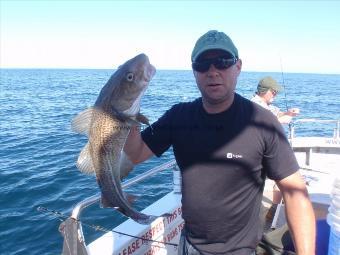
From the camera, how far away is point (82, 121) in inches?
88.8

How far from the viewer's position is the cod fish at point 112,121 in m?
2.17

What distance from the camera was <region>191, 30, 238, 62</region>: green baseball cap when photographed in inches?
104

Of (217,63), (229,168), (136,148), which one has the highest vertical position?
(217,63)

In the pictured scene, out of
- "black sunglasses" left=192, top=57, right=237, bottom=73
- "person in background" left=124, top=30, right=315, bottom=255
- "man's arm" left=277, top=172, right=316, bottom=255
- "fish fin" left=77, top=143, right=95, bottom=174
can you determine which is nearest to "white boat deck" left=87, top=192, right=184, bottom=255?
"person in background" left=124, top=30, right=315, bottom=255

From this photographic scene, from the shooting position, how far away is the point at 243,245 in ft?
8.95

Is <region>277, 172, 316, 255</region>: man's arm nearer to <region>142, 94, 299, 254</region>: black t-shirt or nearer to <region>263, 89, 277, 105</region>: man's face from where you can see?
<region>142, 94, 299, 254</region>: black t-shirt

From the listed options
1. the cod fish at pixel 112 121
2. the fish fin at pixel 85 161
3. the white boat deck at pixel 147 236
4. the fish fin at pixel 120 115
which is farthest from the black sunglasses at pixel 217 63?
the white boat deck at pixel 147 236

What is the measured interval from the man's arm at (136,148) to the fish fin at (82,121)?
0.42 meters

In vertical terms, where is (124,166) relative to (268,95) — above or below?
below

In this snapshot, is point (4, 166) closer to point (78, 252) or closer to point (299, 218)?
point (78, 252)

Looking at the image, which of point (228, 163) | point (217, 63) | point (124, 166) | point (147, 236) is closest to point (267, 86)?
point (147, 236)

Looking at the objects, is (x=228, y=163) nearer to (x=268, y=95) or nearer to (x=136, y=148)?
(x=136, y=148)

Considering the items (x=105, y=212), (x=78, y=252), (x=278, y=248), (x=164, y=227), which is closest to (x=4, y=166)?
(x=105, y=212)

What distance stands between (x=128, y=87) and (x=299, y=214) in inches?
60.3
